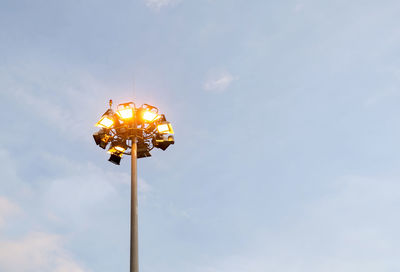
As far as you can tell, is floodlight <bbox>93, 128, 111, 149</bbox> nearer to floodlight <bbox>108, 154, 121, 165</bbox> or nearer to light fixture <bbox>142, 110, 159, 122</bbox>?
floodlight <bbox>108, 154, 121, 165</bbox>

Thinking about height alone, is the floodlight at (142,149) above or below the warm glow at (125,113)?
below

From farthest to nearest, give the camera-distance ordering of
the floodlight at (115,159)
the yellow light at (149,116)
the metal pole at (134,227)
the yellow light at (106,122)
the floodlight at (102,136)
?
the floodlight at (115,159)
the floodlight at (102,136)
the yellow light at (149,116)
the yellow light at (106,122)
the metal pole at (134,227)

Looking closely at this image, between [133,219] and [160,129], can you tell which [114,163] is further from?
[133,219]

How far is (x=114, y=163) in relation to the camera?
14031 millimetres

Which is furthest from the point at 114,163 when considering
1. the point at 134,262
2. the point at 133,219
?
the point at 134,262

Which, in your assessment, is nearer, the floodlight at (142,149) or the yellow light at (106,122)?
the yellow light at (106,122)

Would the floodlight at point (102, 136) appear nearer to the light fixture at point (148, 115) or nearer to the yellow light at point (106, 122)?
the yellow light at point (106, 122)

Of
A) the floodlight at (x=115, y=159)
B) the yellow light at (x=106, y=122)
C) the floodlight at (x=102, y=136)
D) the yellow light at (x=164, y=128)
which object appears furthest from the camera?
the floodlight at (x=115, y=159)

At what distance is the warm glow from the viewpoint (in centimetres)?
1316

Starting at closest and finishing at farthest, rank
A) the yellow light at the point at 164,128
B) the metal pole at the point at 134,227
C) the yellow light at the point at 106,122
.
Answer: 1. the metal pole at the point at 134,227
2. the yellow light at the point at 106,122
3. the yellow light at the point at 164,128

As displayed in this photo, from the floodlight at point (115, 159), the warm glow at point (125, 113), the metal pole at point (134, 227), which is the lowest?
the metal pole at point (134, 227)

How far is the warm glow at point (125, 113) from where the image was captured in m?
13.2

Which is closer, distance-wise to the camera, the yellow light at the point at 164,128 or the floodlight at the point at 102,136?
the floodlight at the point at 102,136

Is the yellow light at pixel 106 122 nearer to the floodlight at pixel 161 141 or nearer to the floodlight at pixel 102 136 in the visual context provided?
the floodlight at pixel 102 136
